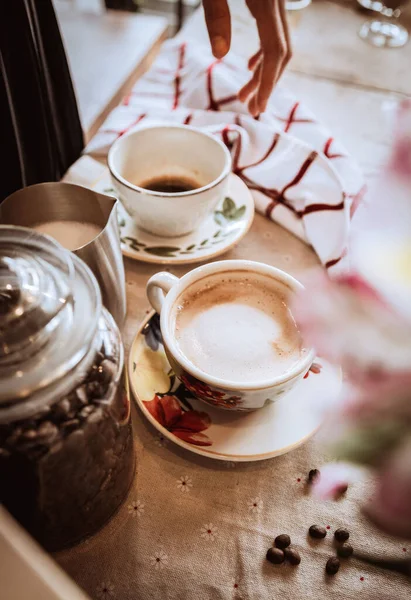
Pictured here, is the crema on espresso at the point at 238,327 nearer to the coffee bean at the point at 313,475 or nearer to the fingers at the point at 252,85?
the coffee bean at the point at 313,475

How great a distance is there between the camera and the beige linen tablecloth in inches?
15.7

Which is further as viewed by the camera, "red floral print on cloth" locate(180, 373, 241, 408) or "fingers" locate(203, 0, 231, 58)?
"fingers" locate(203, 0, 231, 58)

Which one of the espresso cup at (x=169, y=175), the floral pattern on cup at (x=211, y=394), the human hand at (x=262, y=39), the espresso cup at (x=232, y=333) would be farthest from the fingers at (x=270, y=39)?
the floral pattern on cup at (x=211, y=394)

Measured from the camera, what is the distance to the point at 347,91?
3.13 ft

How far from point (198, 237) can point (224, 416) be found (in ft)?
0.84

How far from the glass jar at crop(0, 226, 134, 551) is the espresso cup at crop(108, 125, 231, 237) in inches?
9.0

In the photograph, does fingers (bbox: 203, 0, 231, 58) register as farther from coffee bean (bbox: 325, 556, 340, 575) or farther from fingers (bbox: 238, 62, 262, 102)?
coffee bean (bbox: 325, 556, 340, 575)

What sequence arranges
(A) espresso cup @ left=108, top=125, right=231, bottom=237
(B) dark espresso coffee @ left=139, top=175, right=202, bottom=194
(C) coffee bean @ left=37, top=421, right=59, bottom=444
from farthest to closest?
(B) dark espresso coffee @ left=139, top=175, right=202, bottom=194 < (A) espresso cup @ left=108, top=125, right=231, bottom=237 < (C) coffee bean @ left=37, top=421, right=59, bottom=444

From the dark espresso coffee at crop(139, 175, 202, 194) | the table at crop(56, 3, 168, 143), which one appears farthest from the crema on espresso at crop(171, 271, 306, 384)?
the table at crop(56, 3, 168, 143)

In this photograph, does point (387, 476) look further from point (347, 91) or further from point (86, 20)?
point (86, 20)

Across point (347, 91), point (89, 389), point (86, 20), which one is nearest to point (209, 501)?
point (89, 389)

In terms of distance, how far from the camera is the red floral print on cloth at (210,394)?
42cm

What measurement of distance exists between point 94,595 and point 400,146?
379 mm

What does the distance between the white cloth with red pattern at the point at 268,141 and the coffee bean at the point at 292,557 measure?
329 mm
